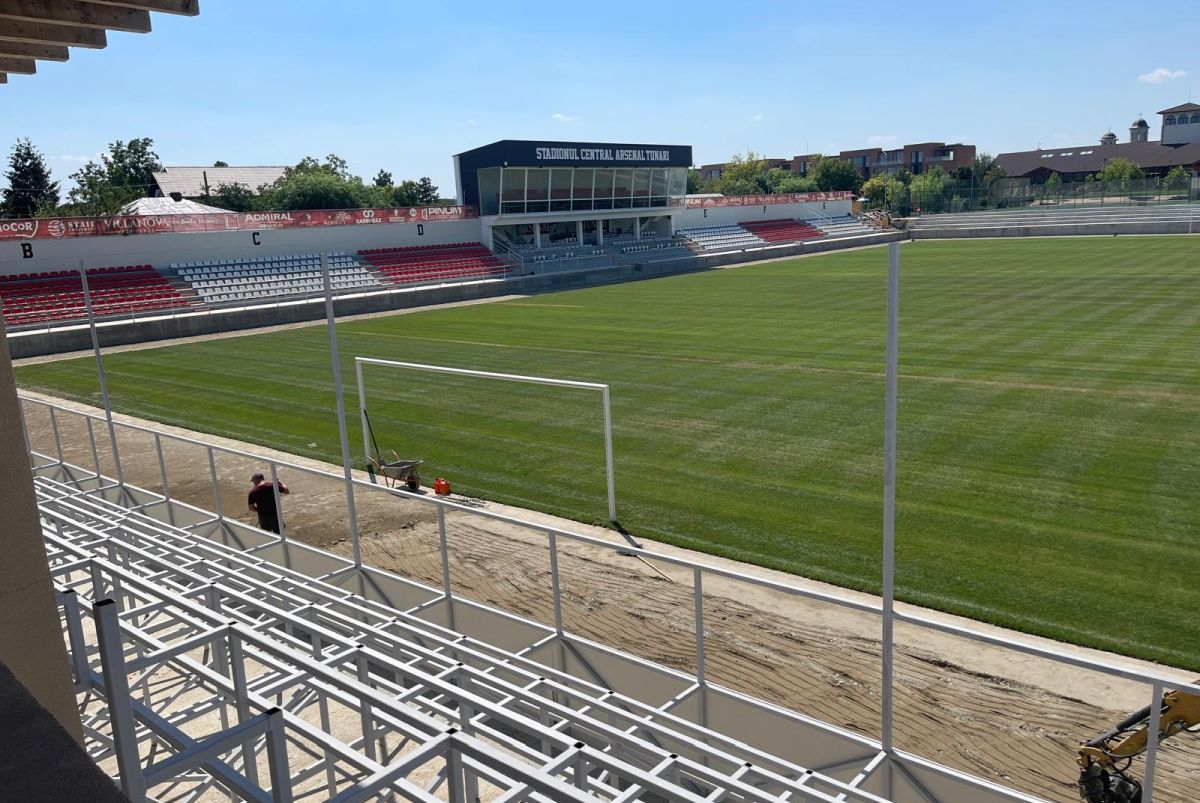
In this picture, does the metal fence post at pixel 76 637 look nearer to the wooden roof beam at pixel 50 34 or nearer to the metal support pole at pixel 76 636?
the metal support pole at pixel 76 636

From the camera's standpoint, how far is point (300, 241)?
4700cm

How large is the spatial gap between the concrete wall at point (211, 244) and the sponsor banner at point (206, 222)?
254mm

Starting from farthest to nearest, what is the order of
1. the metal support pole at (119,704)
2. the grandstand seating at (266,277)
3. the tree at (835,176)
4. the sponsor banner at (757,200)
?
the tree at (835,176) < the sponsor banner at (757,200) < the grandstand seating at (266,277) < the metal support pole at (119,704)

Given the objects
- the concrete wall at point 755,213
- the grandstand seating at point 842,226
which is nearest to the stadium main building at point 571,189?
the concrete wall at point 755,213

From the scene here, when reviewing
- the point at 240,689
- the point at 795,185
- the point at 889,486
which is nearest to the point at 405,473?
the point at 889,486

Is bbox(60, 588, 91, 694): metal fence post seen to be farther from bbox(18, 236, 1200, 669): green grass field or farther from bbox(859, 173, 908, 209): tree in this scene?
bbox(859, 173, 908, 209): tree

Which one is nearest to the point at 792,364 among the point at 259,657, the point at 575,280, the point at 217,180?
the point at 259,657

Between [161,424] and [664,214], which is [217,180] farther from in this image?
[161,424]

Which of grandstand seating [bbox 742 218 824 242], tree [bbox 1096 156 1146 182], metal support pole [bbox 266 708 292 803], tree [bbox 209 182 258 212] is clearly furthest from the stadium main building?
tree [bbox 1096 156 1146 182]

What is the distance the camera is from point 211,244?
43812mm

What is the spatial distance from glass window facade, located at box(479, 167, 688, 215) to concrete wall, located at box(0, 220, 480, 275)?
254cm

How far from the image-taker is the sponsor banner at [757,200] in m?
68.2

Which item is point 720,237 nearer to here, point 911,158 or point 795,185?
point 795,185

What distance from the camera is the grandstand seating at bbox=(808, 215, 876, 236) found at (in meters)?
73.7
